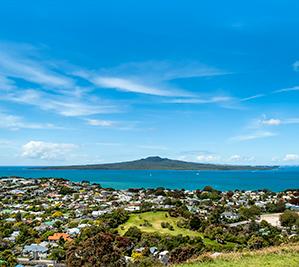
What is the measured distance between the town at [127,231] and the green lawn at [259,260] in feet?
4.75

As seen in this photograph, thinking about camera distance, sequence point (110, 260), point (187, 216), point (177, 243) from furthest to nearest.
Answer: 1. point (187, 216)
2. point (177, 243)
3. point (110, 260)

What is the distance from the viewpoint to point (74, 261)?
13812mm

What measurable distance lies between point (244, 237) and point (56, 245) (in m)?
11.9

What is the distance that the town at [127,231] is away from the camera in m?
15.5

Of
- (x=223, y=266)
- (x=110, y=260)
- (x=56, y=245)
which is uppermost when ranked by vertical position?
(x=223, y=266)

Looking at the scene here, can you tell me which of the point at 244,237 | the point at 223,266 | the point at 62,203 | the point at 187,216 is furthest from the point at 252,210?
the point at 223,266

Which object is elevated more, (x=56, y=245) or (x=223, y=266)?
(x=223, y=266)

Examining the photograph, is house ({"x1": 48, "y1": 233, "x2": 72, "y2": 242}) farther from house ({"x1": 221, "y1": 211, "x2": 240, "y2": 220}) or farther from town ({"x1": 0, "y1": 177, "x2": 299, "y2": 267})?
house ({"x1": 221, "y1": 211, "x2": 240, "y2": 220})

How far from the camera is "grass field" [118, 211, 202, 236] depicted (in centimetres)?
2822

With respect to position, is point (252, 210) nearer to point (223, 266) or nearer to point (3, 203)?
point (3, 203)

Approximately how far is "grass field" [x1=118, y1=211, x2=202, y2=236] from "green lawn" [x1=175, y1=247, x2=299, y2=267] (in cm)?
1843

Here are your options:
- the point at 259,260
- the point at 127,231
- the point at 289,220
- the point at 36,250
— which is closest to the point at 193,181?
the point at 289,220

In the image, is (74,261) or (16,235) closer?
(74,261)

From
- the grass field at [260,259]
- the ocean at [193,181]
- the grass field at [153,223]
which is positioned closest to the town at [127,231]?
the grass field at [153,223]
